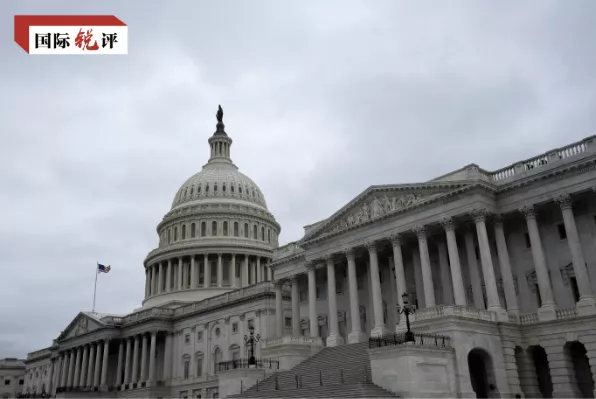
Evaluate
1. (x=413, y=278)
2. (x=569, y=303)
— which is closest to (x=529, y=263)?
(x=569, y=303)

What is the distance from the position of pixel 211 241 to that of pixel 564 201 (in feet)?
230

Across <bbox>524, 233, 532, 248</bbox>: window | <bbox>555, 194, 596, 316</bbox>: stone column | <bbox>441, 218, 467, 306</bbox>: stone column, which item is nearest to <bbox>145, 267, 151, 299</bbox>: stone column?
<bbox>441, 218, 467, 306</bbox>: stone column

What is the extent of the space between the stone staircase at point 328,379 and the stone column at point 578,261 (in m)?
15.4

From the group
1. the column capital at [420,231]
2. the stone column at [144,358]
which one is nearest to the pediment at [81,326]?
the stone column at [144,358]

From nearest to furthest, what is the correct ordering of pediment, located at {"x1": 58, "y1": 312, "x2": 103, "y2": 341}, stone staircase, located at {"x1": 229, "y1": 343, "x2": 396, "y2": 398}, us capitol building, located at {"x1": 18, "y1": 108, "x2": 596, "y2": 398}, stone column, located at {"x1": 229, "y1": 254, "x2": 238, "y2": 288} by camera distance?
stone staircase, located at {"x1": 229, "y1": 343, "x2": 396, "y2": 398} → us capitol building, located at {"x1": 18, "y1": 108, "x2": 596, "y2": 398} → pediment, located at {"x1": 58, "y1": 312, "x2": 103, "y2": 341} → stone column, located at {"x1": 229, "y1": 254, "x2": 238, "y2": 288}

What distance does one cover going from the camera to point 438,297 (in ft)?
168

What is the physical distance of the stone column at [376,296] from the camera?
4960 cm

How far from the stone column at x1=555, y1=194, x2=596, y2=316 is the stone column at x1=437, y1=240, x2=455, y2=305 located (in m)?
10.4

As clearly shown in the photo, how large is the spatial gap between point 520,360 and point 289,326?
31.4 m

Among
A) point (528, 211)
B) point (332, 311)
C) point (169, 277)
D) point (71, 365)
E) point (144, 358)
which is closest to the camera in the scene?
point (528, 211)

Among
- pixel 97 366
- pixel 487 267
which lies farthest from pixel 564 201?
pixel 97 366

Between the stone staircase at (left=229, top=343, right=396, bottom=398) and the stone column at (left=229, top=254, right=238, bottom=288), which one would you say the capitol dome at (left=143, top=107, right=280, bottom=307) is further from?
the stone staircase at (left=229, top=343, right=396, bottom=398)

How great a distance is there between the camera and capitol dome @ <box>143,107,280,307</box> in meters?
101

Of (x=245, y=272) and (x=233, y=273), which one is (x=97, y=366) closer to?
(x=233, y=273)
